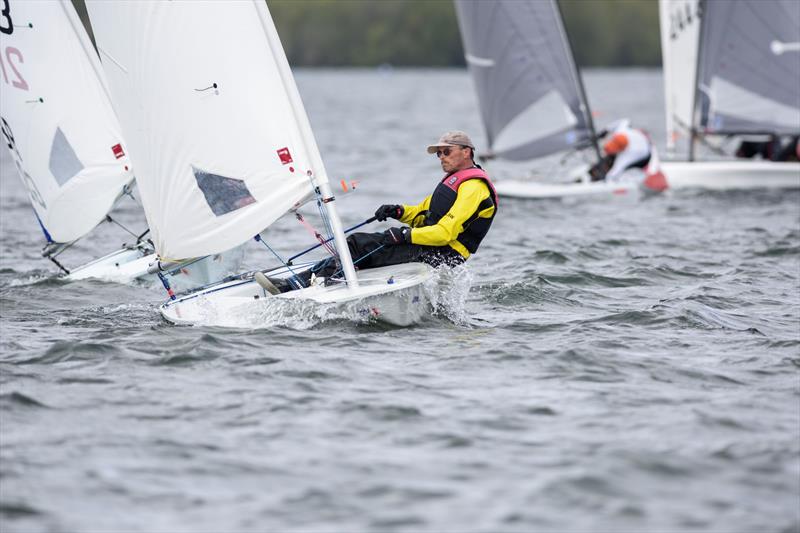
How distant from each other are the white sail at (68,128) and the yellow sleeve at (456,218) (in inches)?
127

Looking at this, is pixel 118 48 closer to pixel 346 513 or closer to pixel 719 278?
pixel 346 513

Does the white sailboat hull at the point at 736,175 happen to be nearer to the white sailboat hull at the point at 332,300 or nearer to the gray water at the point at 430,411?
the gray water at the point at 430,411

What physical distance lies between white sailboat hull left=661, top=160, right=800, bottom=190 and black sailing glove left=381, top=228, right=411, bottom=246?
25.8 ft

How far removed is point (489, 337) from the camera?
6594 millimetres

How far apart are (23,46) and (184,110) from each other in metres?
2.86

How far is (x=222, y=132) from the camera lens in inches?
258

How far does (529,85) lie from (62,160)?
277 inches

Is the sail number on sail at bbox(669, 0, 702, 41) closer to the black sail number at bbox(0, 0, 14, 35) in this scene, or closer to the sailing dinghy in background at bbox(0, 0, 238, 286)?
the sailing dinghy in background at bbox(0, 0, 238, 286)

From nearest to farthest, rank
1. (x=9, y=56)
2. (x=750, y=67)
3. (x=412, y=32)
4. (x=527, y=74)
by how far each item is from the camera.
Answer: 1. (x=9, y=56)
2. (x=750, y=67)
3. (x=527, y=74)
4. (x=412, y=32)

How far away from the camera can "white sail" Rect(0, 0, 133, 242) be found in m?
9.00

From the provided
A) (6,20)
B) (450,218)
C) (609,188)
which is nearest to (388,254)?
(450,218)

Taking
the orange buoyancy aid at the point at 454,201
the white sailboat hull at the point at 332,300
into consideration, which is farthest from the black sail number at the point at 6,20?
the orange buoyancy aid at the point at 454,201

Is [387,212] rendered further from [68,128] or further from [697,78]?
[697,78]

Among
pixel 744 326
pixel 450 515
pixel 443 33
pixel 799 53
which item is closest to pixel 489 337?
pixel 744 326
